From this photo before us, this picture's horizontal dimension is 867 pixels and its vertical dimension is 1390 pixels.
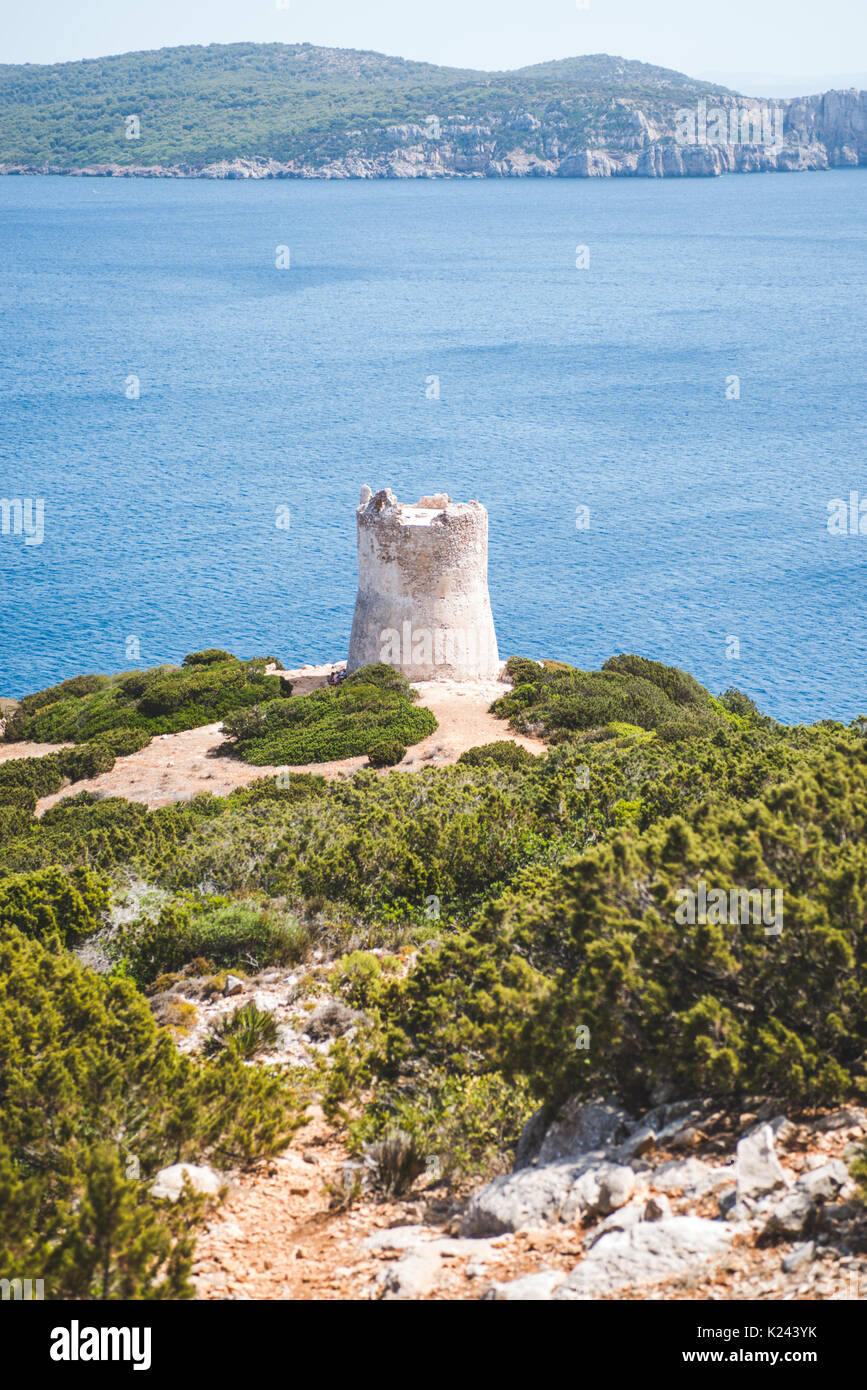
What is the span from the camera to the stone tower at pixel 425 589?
31.6 metres

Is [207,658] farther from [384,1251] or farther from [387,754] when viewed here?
[384,1251]

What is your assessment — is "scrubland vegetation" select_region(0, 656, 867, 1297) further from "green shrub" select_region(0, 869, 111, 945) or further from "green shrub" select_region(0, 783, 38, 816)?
"green shrub" select_region(0, 783, 38, 816)

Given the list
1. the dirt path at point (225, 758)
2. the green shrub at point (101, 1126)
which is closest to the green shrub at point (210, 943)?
the green shrub at point (101, 1126)

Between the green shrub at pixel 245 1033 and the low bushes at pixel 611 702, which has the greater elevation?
the low bushes at pixel 611 702

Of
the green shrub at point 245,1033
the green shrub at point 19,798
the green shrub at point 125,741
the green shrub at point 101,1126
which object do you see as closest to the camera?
the green shrub at point 101,1126

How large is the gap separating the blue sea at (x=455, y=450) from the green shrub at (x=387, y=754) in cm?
2326

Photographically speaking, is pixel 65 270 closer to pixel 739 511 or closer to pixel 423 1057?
pixel 739 511

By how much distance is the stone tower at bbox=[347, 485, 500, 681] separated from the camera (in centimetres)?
3156

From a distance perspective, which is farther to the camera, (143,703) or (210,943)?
(143,703)

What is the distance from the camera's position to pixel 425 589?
105 feet

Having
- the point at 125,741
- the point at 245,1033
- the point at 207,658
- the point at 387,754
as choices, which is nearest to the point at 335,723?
the point at 387,754

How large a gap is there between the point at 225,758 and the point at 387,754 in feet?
18.9

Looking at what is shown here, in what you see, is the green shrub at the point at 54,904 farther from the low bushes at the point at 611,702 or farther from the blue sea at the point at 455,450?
the blue sea at the point at 455,450

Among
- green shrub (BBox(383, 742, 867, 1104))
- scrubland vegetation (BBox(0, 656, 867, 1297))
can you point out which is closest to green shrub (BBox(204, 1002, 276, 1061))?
scrubland vegetation (BBox(0, 656, 867, 1297))
